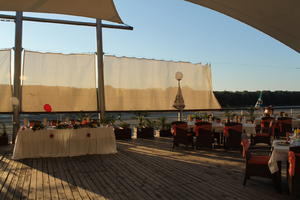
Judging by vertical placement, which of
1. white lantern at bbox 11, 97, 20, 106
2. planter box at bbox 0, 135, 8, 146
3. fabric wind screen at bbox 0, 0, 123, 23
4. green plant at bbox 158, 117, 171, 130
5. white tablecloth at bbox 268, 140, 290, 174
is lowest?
planter box at bbox 0, 135, 8, 146

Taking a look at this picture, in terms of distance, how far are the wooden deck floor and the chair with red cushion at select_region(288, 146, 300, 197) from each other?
286mm

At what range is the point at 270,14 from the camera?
3.16 m

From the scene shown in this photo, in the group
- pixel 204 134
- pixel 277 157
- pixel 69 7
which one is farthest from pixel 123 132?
pixel 277 157

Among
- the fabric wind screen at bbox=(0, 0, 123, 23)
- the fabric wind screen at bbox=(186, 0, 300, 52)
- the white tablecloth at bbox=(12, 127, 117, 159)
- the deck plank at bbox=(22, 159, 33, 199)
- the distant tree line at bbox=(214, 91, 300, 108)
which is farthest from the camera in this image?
the distant tree line at bbox=(214, 91, 300, 108)

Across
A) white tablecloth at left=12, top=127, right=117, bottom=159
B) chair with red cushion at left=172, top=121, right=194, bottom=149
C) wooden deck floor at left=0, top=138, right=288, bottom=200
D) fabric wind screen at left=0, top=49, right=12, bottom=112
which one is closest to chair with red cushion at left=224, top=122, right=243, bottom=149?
wooden deck floor at left=0, top=138, right=288, bottom=200

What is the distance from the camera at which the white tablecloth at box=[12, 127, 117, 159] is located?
20.6 ft

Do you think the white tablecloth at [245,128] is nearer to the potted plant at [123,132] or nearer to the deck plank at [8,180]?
the potted plant at [123,132]

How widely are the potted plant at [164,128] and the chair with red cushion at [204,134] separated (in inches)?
125

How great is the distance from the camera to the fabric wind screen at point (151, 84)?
10.5m

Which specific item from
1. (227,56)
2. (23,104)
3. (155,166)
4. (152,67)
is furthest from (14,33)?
(227,56)

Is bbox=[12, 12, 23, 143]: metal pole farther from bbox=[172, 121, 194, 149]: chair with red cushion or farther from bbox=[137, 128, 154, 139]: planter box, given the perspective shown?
bbox=[172, 121, 194, 149]: chair with red cushion

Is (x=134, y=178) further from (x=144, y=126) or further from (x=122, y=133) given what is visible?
(x=144, y=126)

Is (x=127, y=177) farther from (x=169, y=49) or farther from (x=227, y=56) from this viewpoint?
(x=227, y=56)

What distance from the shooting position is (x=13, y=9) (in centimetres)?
507
